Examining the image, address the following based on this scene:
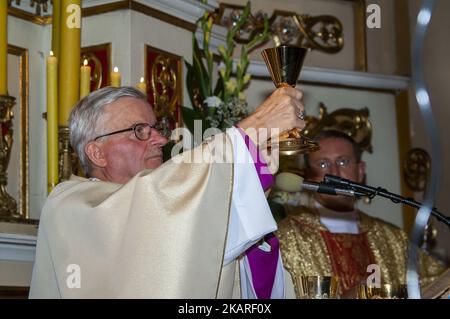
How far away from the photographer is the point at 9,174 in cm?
410

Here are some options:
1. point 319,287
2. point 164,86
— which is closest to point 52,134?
point 164,86

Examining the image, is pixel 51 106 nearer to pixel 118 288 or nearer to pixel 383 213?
pixel 118 288

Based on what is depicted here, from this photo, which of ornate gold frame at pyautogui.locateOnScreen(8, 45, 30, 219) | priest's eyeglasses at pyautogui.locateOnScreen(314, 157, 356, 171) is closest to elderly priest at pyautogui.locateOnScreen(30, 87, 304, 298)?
ornate gold frame at pyautogui.locateOnScreen(8, 45, 30, 219)

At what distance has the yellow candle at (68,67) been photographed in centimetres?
371

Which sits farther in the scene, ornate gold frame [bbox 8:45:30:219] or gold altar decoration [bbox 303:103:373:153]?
gold altar decoration [bbox 303:103:373:153]

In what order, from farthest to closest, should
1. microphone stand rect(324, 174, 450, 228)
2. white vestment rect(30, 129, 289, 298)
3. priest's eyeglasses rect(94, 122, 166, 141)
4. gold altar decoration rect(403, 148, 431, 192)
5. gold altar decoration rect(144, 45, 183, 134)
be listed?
1. gold altar decoration rect(403, 148, 431, 192)
2. gold altar decoration rect(144, 45, 183, 134)
3. priest's eyeglasses rect(94, 122, 166, 141)
4. white vestment rect(30, 129, 289, 298)
5. microphone stand rect(324, 174, 450, 228)

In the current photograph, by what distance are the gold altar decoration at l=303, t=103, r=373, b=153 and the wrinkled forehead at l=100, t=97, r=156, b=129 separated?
2.63 meters

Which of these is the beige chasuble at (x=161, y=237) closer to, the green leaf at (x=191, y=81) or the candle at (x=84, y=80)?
the candle at (x=84, y=80)

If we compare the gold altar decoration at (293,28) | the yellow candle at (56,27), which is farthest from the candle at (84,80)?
the gold altar decoration at (293,28)

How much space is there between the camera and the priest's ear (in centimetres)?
329

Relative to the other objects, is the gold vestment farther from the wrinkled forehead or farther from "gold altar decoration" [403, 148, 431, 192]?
the wrinkled forehead

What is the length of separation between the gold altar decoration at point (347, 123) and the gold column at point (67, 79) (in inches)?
90.6

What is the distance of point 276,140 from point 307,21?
328 centimetres

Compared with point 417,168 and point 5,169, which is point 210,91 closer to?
point 5,169
